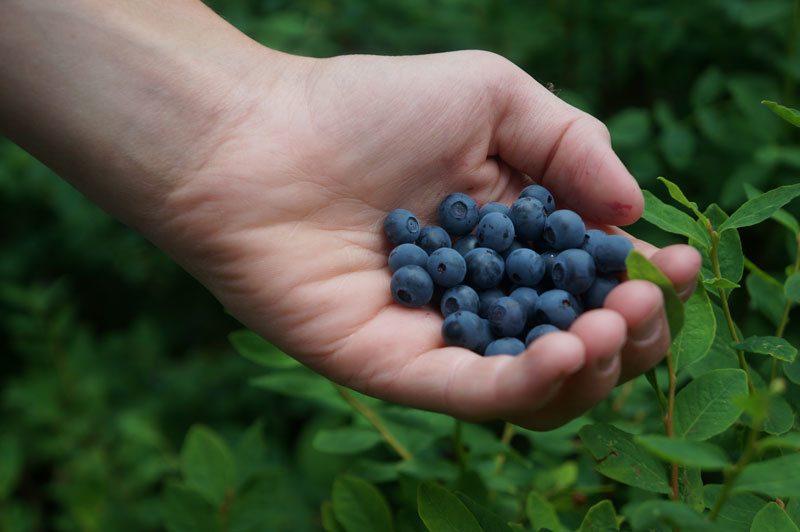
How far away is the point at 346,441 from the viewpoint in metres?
Result: 1.41

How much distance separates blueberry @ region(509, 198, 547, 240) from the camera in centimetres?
148

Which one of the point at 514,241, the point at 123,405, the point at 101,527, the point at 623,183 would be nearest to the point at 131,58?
the point at 514,241

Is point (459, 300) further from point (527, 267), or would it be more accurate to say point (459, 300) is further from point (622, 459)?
point (622, 459)

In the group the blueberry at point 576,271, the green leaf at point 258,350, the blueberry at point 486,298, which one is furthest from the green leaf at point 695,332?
the green leaf at point 258,350

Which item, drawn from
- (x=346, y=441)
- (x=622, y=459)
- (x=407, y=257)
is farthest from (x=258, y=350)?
(x=622, y=459)

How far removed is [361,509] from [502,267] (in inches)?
23.8

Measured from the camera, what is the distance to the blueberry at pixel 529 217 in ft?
4.87

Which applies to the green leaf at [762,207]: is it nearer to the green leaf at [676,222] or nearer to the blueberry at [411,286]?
the green leaf at [676,222]

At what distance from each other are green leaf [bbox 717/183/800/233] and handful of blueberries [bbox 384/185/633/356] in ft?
0.84

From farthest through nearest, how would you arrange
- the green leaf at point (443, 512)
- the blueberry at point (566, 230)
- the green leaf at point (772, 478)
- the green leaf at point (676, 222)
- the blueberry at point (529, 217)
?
the blueberry at point (529, 217)
the blueberry at point (566, 230)
the green leaf at point (676, 222)
the green leaf at point (443, 512)
the green leaf at point (772, 478)

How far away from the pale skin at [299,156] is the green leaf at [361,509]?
0.17 meters

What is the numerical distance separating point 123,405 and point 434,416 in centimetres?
183

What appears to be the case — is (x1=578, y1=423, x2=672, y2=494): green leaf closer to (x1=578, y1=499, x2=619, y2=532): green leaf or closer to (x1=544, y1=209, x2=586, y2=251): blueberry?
(x1=578, y1=499, x2=619, y2=532): green leaf

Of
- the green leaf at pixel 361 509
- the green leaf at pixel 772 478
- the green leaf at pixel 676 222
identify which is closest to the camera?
the green leaf at pixel 772 478
